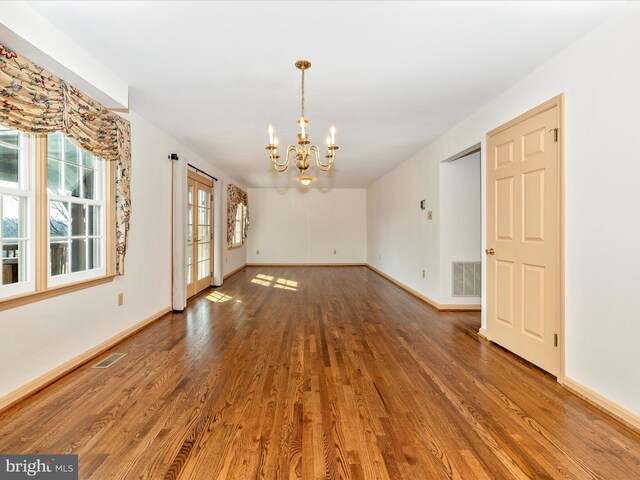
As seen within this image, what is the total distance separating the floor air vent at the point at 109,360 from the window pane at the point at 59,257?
0.82 metres

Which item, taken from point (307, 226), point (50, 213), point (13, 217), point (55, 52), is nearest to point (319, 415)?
point (13, 217)

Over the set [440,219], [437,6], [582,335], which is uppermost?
[437,6]

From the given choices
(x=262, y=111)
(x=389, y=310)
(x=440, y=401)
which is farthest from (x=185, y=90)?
(x=389, y=310)

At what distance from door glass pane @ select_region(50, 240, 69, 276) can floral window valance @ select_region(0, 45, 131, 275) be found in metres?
0.51

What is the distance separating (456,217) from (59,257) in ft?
14.7

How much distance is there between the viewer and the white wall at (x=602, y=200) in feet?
6.43

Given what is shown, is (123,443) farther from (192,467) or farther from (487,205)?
(487,205)

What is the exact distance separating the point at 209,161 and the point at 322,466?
5662 mm

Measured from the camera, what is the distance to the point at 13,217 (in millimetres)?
2242

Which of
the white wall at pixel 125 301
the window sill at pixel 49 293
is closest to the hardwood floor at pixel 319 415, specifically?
the white wall at pixel 125 301

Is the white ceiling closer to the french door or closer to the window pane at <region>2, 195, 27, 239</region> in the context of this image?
the window pane at <region>2, 195, 27, 239</region>

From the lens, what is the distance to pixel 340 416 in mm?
1986

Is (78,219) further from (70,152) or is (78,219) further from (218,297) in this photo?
(218,297)

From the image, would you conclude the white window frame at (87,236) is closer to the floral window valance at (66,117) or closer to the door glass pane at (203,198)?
the floral window valance at (66,117)
